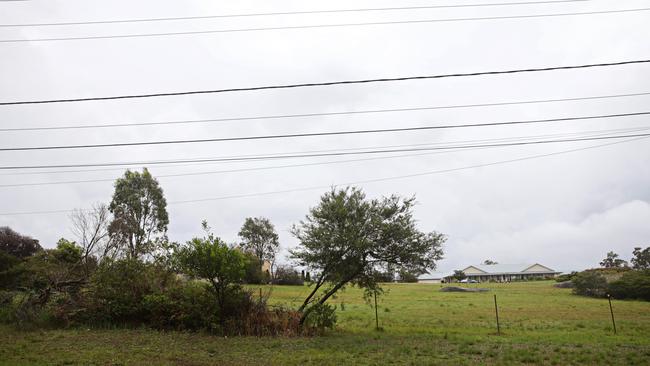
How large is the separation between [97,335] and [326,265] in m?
9.42

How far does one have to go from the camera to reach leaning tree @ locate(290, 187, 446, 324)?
1998cm

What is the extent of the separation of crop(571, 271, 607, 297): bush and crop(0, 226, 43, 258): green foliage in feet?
177

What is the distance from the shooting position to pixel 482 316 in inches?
1120

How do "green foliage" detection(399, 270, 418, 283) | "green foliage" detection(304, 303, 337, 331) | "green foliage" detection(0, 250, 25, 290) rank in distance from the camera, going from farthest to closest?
"green foliage" detection(0, 250, 25, 290), "green foliage" detection(399, 270, 418, 283), "green foliage" detection(304, 303, 337, 331)

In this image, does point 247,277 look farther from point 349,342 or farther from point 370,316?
point 370,316

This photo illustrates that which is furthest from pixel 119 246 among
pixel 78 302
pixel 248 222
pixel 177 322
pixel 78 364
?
pixel 248 222

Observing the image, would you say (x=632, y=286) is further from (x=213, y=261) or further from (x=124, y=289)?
(x=124, y=289)

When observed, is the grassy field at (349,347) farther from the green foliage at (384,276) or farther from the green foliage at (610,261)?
the green foliage at (610,261)

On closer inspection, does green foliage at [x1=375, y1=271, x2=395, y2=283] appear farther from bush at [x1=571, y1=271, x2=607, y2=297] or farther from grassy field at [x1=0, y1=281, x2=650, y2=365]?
bush at [x1=571, y1=271, x2=607, y2=297]

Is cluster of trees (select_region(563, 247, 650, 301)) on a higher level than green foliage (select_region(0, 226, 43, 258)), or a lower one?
lower

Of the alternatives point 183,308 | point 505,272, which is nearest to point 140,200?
point 183,308

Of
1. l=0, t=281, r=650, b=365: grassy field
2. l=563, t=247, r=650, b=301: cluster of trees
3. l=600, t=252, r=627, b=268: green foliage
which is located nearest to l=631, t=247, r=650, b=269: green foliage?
l=600, t=252, r=627, b=268: green foliage

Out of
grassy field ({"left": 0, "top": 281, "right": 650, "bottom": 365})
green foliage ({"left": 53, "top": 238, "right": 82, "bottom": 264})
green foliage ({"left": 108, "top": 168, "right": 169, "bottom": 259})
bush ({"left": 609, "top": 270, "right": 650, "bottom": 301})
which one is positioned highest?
green foliage ({"left": 108, "top": 168, "right": 169, "bottom": 259})

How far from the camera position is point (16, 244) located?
35.8 metres
